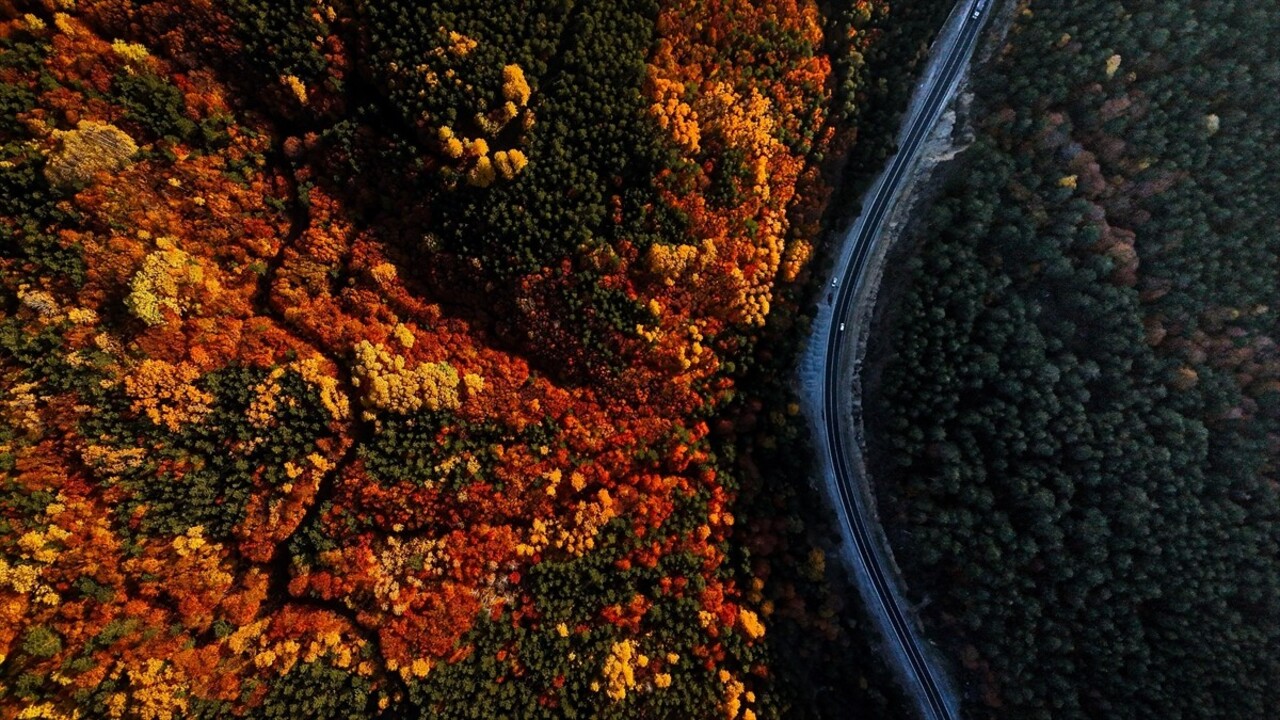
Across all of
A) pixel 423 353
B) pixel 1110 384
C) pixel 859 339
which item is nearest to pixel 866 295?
pixel 859 339

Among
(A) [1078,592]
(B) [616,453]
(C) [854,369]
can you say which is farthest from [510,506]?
(A) [1078,592]

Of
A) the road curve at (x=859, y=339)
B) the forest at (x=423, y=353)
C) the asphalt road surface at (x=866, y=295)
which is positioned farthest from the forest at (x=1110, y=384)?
the forest at (x=423, y=353)

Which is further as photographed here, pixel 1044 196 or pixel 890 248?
pixel 890 248

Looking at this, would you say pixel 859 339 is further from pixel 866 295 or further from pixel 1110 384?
pixel 1110 384

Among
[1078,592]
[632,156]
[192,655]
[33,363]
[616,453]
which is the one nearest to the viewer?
[33,363]

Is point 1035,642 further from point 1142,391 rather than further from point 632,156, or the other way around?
point 632,156

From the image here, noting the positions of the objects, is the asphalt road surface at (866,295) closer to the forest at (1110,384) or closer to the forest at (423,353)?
the forest at (423,353)
